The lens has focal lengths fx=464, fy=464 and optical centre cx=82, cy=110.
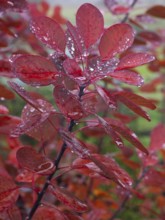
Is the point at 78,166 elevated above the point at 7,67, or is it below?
below

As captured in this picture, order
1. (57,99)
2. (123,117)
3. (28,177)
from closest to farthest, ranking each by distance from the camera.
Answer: (57,99)
(28,177)
(123,117)

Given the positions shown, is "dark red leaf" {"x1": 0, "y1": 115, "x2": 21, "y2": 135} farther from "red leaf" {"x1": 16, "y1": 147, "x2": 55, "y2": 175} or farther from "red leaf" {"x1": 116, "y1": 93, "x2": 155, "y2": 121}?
"red leaf" {"x1": 116, "y1": 93, "x2": 155, "y2": 121}

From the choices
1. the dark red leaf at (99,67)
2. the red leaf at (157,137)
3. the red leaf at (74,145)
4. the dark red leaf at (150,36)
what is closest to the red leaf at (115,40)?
the dark red leaf at (99,67)

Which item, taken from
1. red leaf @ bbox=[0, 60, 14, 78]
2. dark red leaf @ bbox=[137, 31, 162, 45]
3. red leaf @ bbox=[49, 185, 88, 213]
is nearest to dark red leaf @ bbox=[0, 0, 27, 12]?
red leaf @ bbox=[0, 60, 14, 78]

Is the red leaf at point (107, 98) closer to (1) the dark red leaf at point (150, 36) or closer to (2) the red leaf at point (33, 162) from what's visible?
(2) the red leaf at point (33, 162)

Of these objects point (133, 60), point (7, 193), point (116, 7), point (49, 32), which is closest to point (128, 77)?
point (133, 60)

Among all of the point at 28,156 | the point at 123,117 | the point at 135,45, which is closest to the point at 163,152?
the point at 123,117

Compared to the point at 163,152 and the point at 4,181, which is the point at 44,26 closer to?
the point at 4,181
